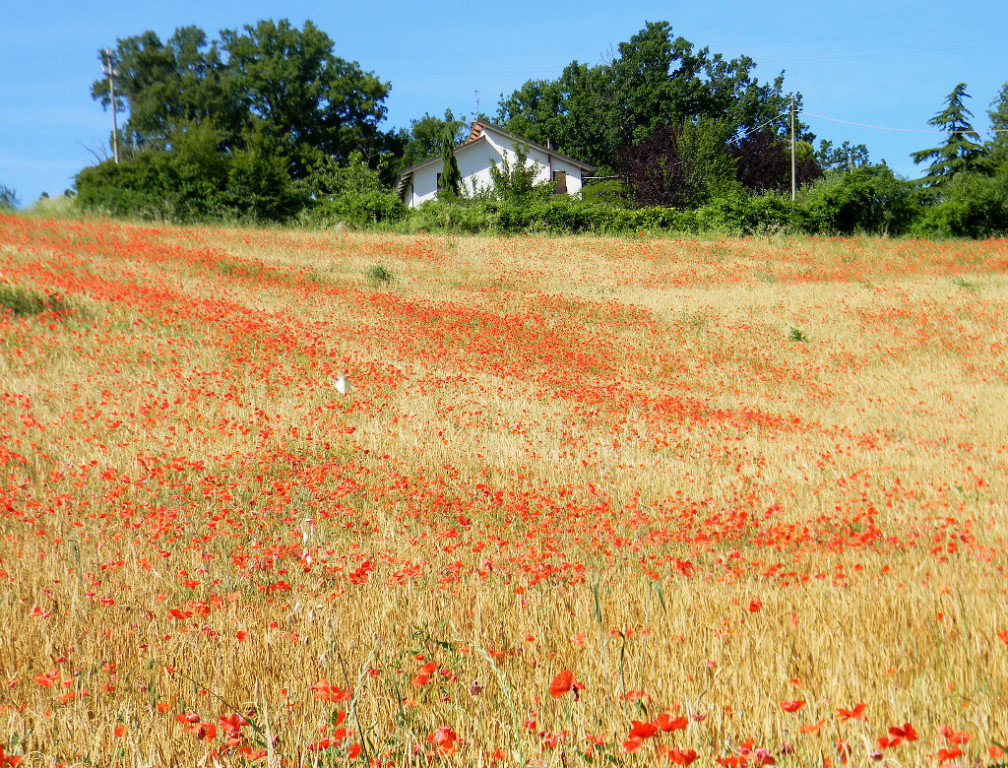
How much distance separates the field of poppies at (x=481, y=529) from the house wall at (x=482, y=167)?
38905 millimetres

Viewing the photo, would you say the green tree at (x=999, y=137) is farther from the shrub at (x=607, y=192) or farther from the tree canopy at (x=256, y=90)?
the tree canopy at (x=256, y=90)

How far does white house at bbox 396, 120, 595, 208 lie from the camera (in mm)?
58219

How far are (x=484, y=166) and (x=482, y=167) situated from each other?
18 centimetres

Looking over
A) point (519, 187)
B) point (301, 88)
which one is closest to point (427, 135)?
point (301, 88)

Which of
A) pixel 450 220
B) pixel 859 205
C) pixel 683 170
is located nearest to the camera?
pixel 450 220

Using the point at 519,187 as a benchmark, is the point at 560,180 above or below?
above

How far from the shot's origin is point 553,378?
14680 millimetres

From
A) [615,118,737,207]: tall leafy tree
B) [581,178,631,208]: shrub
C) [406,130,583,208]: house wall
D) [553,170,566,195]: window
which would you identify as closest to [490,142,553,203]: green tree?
[581,178,631,208]: shrub

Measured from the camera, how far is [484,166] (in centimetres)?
5944

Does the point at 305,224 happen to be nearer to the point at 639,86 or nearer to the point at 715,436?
the point at 715,436

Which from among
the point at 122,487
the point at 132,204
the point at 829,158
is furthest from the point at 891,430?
the point at 829,158

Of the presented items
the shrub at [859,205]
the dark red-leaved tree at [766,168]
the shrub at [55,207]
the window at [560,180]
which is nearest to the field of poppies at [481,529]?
the shrub at [55,207]

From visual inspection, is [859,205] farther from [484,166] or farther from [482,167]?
[482,167]

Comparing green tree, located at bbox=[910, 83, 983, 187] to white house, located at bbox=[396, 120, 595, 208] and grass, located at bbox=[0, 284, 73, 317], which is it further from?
grass, located at bbox=[0, 284, 73, 317]
